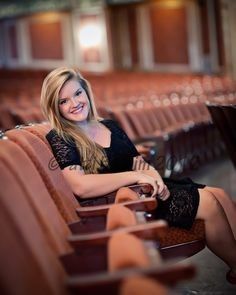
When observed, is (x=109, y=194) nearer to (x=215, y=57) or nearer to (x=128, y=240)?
(x=128, y=240)

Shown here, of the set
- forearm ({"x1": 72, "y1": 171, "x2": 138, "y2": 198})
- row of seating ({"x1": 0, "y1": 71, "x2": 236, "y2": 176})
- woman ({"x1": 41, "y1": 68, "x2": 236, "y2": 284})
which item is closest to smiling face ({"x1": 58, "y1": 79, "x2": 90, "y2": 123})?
woman ({"x1": 41, "y1": 68, "x2": 236, "y2": 284})

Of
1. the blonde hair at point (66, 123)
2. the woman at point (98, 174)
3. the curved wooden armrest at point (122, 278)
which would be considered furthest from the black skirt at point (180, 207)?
the curved wooden armrest at point (122, 278)

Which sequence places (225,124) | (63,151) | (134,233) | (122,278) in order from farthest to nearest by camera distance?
(225,124), (63,151), (134,233), (122,278)

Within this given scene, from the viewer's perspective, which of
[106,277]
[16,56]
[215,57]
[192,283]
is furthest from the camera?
[16,56]

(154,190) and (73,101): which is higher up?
(73,101)

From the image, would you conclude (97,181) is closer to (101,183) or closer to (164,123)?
(101,183)

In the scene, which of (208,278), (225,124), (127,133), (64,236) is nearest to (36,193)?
(64,236)

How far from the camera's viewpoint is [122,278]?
488 millimetres

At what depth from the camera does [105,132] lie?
951 mm

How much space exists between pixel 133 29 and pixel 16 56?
1466 millimetres

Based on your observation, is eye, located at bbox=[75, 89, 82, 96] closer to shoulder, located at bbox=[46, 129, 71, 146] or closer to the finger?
shoulder, located at bbox=[46, 129, 71, 146]

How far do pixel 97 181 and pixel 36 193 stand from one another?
0.18 meters

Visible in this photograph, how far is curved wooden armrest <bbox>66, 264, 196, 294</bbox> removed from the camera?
0.49 metres

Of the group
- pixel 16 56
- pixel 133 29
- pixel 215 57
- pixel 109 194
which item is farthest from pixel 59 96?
pixel 16 56
